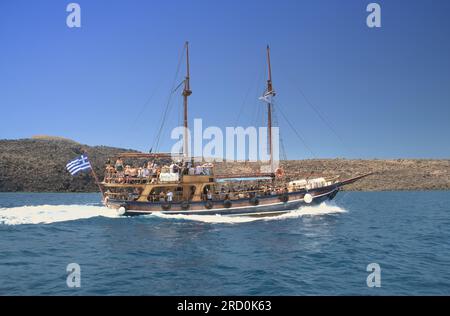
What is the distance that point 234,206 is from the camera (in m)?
38.5

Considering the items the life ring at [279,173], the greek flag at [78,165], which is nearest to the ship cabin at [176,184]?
the greek flag at [78,165]

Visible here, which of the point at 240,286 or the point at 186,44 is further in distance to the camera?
the point at 186,44

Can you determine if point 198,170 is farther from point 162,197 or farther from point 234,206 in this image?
point 234,206

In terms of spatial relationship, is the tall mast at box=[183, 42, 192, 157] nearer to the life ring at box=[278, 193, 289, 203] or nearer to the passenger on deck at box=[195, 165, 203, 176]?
the passenger on deck at box=[195, 165, 203, 176]

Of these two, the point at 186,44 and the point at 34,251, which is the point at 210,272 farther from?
the point at 186,44

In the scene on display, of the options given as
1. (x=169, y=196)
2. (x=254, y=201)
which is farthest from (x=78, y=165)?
(x=254, y=201)

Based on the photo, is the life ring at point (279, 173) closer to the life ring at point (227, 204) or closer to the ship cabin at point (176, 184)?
the ship cabin at point (176, 184)

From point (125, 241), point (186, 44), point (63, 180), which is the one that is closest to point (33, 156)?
point (63, 180)

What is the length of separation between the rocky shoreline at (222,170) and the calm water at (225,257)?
286 feet

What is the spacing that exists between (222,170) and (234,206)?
9624cm

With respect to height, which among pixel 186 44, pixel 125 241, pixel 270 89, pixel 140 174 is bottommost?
pixel 125 241
